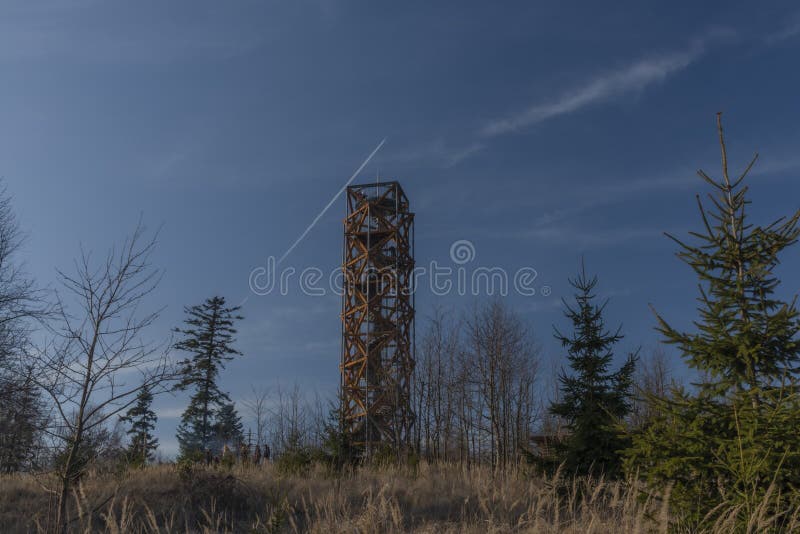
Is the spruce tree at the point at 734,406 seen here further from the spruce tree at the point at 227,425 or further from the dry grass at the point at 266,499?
the spruce tree at the point at 227,425

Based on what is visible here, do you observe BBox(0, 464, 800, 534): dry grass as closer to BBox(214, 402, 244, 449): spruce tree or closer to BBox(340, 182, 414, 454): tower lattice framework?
BBox(340, 182, 414, 454): tower lattice framework

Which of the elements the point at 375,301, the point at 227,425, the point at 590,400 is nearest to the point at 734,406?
the point at 590,400

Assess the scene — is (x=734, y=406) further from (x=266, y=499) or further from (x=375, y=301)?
(x=375, y=301)

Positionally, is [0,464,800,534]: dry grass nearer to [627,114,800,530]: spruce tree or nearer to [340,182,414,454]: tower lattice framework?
[627,114,800,530]: spruce tree

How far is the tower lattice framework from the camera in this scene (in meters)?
23.7

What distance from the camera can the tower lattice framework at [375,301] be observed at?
23.7 metres

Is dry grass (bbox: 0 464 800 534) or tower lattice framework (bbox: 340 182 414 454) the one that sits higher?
tower lattice framework (bbox: 340 182 414 454)

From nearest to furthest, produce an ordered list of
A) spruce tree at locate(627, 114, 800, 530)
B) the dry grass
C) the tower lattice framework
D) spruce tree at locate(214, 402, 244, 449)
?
1. spruce tree at locate(627, 114, 800, 530)
2. the dry grass
3. the tower lattice framework
4. spruce tree at locate(214, 402, 244, 449)

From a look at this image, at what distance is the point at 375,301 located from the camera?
84.1ft

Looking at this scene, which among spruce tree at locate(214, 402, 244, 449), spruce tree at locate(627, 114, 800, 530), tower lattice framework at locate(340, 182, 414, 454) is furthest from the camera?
spruce tree at locate(214, 402, 244, 449)

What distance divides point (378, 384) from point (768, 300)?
19.7m

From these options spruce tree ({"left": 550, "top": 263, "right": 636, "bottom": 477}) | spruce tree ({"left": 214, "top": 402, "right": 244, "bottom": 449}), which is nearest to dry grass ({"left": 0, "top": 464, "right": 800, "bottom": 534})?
spruce tree ({"left": 550, "top": 263, "right": 636, "bottom": 477})

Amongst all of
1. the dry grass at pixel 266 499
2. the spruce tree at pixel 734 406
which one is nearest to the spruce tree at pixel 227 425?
the dry grass at pixel 266 499

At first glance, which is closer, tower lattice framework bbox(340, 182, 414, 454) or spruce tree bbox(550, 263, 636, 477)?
spruce tree bbox(550, 263, 636, 477)
